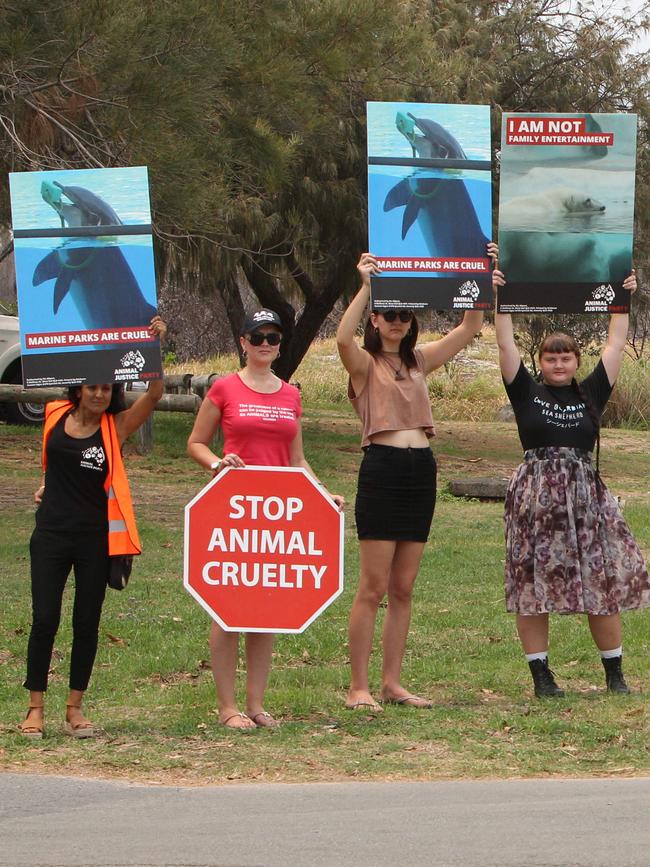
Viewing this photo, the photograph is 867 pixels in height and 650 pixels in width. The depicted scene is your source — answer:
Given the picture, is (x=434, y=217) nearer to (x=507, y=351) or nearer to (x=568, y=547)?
(x=507, y=351)

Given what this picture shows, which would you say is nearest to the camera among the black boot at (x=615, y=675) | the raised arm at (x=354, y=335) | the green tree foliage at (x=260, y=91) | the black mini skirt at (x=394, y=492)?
the raised arm at (x=354, y=335)

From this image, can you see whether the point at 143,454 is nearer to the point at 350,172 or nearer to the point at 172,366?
the point at 350,172

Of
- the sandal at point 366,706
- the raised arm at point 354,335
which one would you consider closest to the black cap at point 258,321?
the raised arm at point 354,335

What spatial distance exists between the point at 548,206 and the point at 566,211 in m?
0.09

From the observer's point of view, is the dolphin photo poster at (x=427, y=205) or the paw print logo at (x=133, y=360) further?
the dolphin photo poster at (x=427, y=205)

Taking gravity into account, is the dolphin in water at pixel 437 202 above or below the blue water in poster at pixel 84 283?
above

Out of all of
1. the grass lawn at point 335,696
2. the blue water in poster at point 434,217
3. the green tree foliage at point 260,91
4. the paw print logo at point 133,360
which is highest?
the green tree foliage at point 260,91

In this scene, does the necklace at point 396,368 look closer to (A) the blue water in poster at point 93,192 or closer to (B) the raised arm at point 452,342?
(B) the raised arm at point 452,342

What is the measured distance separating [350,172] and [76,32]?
31.2 feet

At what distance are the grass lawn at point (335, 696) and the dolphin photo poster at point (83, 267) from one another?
176cm

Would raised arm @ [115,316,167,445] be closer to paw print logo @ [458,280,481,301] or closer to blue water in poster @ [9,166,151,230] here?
blue water in poster @ [9,166,151,230]

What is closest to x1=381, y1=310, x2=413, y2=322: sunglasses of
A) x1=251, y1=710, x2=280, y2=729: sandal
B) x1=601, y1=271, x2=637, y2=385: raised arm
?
x1=601, y1=271, x2=637, y2=385: raised arm

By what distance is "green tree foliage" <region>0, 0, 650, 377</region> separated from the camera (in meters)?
12.1

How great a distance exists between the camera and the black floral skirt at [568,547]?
24.0 feet
